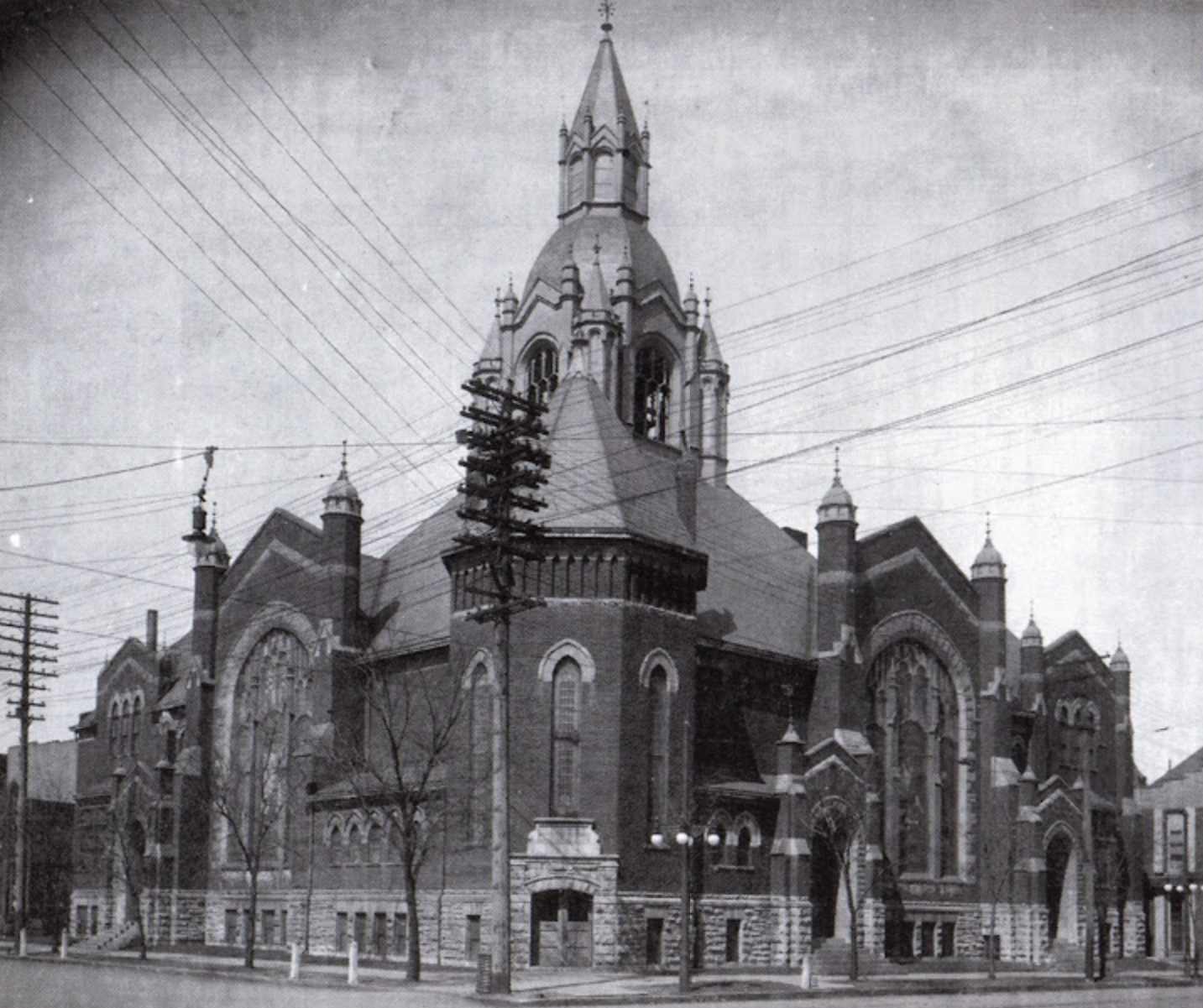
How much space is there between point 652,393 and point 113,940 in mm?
30437

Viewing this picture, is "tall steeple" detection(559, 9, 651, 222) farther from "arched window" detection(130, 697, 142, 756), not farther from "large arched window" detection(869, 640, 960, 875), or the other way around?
"arched window" detection(130, 697, 142, 756)

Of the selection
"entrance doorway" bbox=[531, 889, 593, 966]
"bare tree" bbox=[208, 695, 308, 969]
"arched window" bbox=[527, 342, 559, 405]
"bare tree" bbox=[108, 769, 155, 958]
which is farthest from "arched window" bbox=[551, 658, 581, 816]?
"arched window" bbox=[527, 342, 559, 405]

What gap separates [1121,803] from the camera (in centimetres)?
6662

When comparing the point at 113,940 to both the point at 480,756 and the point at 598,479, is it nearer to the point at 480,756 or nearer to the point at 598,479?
the point at 480,756

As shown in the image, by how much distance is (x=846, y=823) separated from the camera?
51188 millimetres

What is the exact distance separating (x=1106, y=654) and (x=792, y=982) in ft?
108

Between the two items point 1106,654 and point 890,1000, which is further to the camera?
point 1106,654

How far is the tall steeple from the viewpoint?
236ft

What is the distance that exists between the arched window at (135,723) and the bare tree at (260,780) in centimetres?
968

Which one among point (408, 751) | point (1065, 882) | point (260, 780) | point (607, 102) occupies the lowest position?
point (1065, 882)

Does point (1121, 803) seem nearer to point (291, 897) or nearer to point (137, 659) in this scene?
point (291, 897)

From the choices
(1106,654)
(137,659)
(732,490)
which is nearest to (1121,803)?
(1106,654)

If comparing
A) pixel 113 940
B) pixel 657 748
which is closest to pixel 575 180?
pixel 657 748

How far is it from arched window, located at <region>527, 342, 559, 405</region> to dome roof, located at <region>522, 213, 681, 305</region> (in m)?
2.60
